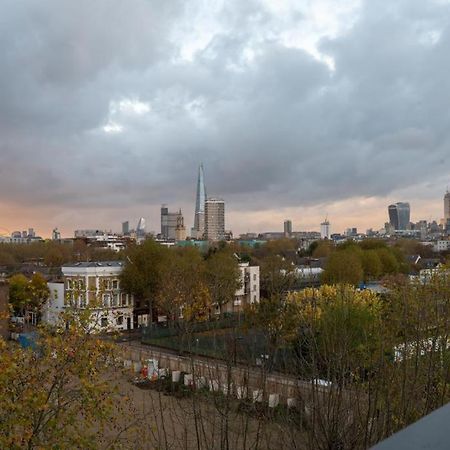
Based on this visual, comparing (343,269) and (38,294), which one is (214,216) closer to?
(343,269)

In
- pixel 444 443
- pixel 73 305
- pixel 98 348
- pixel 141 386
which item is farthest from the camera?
pixel 141 386

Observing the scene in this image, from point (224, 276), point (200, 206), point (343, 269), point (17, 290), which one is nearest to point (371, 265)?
point (343, 269)

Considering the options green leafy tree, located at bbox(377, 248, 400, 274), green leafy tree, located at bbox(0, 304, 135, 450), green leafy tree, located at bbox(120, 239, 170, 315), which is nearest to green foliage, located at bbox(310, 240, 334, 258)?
green leafy tree, located at bbox(377, 248, 400, 274)

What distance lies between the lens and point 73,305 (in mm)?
7262

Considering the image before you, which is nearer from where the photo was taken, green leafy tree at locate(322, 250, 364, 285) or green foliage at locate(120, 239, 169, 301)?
green foliage at locate(120, 239, 169, 301)

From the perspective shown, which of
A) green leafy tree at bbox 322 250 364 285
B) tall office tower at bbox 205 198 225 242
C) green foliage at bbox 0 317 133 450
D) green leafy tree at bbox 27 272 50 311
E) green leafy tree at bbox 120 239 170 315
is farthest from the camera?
tall office tower at bbox 205 198 225 242

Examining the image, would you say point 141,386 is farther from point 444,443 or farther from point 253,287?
point 253,287

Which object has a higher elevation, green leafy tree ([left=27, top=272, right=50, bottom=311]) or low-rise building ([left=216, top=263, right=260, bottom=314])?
green leafy tree ([left=27, top=272, right=50, bottom=311])

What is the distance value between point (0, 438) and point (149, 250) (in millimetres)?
29064

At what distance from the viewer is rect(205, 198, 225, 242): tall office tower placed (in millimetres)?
190625

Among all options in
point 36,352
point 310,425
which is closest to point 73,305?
point 36,352

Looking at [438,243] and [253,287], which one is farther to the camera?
[438,243]

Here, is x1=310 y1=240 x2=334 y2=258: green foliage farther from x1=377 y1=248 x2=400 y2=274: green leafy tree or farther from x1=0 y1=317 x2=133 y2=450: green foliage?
x1=0 y1=317 x2=133 y2=450: green foliage

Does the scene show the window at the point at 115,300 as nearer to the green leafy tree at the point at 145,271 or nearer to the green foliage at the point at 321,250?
the green leafy tree at the point at 145,271
